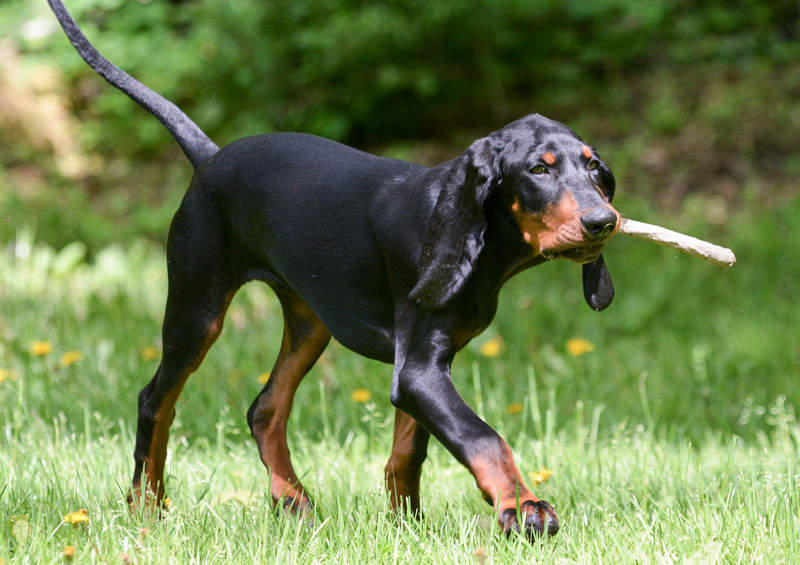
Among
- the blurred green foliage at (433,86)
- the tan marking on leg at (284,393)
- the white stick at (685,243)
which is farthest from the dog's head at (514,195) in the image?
the blurred green foliage at (433,86)

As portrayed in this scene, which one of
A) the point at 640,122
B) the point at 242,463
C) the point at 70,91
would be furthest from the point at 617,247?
the point at 70,91

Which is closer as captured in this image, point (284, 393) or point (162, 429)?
point (162, 429)

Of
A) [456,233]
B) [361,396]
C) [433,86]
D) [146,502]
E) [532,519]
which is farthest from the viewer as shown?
[433,86]

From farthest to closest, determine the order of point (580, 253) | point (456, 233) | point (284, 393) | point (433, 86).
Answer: point (433, 86) < point (284, 393) < point (456, 233) < point (580, 253)

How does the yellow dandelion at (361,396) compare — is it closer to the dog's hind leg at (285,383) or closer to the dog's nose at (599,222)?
the dog's hind leg at (285,383)

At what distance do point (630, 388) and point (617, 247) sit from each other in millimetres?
2242

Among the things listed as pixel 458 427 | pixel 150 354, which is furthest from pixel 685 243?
pixel 150 354

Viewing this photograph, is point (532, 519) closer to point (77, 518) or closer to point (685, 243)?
point (685, 243)

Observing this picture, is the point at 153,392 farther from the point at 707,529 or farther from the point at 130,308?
the point at 130,308

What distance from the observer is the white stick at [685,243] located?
273cm

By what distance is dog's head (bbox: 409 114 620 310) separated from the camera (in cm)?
262

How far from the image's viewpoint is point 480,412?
162 inches

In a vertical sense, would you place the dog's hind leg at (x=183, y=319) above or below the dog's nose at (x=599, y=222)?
below

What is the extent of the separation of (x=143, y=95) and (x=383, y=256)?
119cm
